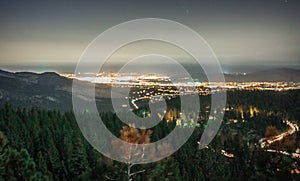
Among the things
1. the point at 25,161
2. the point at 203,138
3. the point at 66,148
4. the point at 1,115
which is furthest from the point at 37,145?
the point at 203,138

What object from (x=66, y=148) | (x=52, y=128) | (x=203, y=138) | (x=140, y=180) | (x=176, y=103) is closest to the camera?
(x=140, y=180)

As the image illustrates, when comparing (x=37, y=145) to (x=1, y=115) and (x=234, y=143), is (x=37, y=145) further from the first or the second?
(x=234, y=143)

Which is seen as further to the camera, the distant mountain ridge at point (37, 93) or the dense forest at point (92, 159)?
the distant mountain ridge at point (37, 93)

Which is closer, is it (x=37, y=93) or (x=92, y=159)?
(x=92, y=159)

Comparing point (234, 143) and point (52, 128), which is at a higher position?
point (52, 128)

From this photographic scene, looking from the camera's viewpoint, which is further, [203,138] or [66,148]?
[203,138]

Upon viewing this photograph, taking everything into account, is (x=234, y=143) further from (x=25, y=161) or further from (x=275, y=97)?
(x=275, y=97)

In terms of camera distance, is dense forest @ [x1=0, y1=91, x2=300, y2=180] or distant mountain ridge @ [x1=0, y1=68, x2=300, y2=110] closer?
dense forest @ [x1=0, y1=91, x2=300, y2=180]

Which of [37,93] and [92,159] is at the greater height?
[37,93]

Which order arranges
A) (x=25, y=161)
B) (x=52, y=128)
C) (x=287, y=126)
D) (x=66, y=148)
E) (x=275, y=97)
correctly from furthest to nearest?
(x=275, y=97) → (x=287, y=126) → (x=52, y=128) → (x=66, y=148) → (x=25, y=161)
